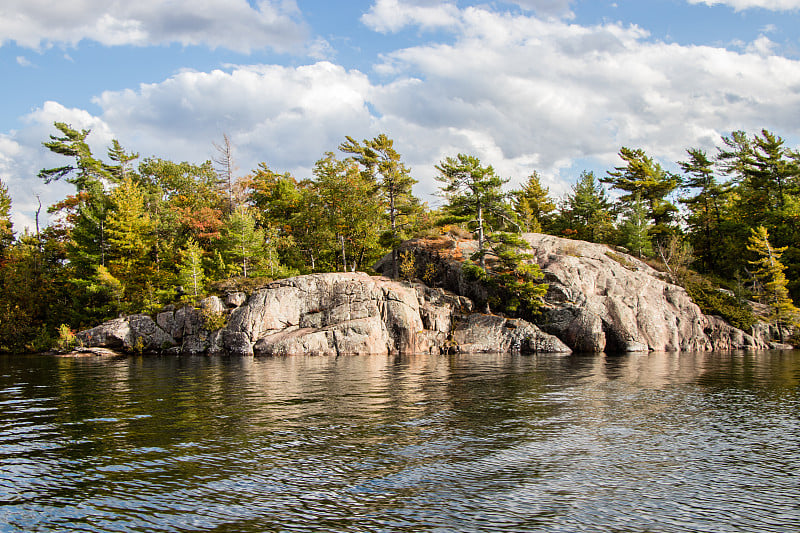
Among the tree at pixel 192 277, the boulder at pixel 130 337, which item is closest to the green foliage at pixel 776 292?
the tree at pixel 192 277

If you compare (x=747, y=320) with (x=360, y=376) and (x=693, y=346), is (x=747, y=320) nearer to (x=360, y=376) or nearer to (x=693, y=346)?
(x=693, y=346)

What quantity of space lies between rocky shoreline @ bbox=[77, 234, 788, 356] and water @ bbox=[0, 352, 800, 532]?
19.9m

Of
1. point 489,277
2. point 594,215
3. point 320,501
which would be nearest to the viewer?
point 320,501

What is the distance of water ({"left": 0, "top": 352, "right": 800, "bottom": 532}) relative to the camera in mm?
6676

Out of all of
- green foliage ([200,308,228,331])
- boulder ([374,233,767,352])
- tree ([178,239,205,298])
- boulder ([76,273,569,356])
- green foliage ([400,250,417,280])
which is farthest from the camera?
green foliage ([400,250,417,280])

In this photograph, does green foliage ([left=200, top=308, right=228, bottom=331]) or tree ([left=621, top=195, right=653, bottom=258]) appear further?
tree ([left=621, top=195, right=653, bottom=258])

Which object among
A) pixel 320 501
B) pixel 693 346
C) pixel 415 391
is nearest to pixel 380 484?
pixel 320 501

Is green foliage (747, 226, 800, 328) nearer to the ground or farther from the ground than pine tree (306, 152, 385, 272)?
nearer to the ground

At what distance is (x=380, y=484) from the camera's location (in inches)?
314

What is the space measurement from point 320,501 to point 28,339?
55799 mm

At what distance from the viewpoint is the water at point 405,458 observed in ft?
21.9

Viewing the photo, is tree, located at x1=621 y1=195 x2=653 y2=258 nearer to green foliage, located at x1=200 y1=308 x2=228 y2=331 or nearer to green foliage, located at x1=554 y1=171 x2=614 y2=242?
green foliage, located at x1=554 y1=171 x2=614 y2=242

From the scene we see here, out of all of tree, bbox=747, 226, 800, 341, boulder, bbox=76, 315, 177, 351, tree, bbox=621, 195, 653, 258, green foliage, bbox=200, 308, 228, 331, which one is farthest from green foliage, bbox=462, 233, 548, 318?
boulder, bbox=76, 315, 177, 351

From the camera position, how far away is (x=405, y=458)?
30.8ft
